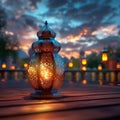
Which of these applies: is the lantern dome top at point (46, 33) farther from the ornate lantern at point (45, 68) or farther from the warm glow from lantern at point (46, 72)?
the warm glow from lantern at point (46, 72)

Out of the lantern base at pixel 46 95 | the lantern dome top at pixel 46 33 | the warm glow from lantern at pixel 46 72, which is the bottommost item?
the lantern base at pixel 46 95

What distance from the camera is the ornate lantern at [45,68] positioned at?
3.11 meters

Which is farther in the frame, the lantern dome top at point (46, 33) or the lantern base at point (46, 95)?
the lantern dome top at point (46, 33)

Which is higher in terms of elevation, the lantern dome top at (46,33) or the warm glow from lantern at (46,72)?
Result: the lantern dome top at (46,33)

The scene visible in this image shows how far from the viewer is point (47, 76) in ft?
10.2

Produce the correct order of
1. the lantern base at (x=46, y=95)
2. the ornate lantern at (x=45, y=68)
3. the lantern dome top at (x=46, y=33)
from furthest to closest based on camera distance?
the lantern dome top at (x=46, y=33), the ornate lantern at (x=45, y=68), the lantern base at (x=46, y=95)

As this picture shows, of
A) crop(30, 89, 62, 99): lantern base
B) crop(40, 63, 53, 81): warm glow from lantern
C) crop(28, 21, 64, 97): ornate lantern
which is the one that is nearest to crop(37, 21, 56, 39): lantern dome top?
crop(28, 21, 64, 97): ornate lantern

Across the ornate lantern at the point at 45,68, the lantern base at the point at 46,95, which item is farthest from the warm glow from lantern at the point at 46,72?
the lantern base at the point at 46,95

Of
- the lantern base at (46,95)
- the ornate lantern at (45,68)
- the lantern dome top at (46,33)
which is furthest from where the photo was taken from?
the lantern dome top at (46,33)

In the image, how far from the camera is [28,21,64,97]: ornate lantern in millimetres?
3109

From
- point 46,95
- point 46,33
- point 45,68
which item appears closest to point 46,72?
point 45,68

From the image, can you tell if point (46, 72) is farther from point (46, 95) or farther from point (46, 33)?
point (46, 33)

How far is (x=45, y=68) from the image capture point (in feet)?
10.2

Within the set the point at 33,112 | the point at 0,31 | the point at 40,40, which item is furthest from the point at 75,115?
the point at 0,31
